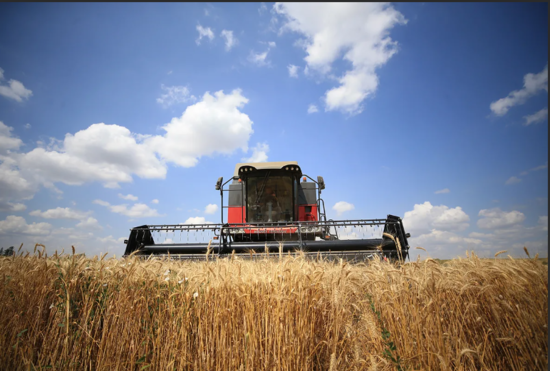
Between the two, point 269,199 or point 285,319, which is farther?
point 269,199

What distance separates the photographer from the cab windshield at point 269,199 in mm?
7266

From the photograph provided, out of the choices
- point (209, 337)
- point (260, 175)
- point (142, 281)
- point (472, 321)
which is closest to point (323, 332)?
point (209, 337)

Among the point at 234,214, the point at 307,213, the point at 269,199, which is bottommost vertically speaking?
the point at 307,213

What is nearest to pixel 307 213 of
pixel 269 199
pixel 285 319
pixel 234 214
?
pixel 269 199

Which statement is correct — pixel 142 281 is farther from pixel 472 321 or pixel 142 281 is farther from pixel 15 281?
pixel 472 321

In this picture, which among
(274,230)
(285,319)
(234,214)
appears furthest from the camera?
(234,214)

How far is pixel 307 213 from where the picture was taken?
303 inches

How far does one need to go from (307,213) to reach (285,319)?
19.3 ft

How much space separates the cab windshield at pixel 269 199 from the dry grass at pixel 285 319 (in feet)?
15.5

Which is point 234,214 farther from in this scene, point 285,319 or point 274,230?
point 285,319

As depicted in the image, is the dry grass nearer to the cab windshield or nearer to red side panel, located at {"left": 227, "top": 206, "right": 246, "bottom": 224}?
the cab windshield

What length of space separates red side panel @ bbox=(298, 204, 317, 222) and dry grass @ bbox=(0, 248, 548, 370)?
5.07 metres

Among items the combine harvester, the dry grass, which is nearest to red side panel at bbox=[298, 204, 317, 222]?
the combine harvester

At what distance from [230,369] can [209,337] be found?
29cm
